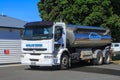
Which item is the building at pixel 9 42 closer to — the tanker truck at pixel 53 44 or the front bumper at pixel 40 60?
the tanker truck at pixel 53 44

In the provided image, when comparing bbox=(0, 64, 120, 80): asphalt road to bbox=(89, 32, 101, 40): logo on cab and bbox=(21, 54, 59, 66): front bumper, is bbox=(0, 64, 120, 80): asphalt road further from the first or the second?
bbox=(89, 32, 101, 40): logo on cab

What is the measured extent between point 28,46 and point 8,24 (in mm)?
7017

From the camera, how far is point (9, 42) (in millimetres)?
27703

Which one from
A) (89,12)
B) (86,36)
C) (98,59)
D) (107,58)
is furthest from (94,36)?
(89,12)

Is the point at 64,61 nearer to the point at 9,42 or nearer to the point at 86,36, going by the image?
the point at 86,36

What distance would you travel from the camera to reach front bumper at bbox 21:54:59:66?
21000 millimetres

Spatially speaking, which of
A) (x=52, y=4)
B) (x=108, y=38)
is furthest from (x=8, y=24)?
(x=108, y=38)

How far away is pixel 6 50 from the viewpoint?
27406 mm

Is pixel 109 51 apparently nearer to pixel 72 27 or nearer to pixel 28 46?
pixel 72 27

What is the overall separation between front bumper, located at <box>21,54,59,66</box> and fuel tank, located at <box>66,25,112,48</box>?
2.31m

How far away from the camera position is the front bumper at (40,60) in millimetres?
21000

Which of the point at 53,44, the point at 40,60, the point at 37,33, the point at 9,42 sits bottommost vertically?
the point at 40,60

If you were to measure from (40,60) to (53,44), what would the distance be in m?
1.25

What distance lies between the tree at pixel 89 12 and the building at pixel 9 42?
4.63 m
